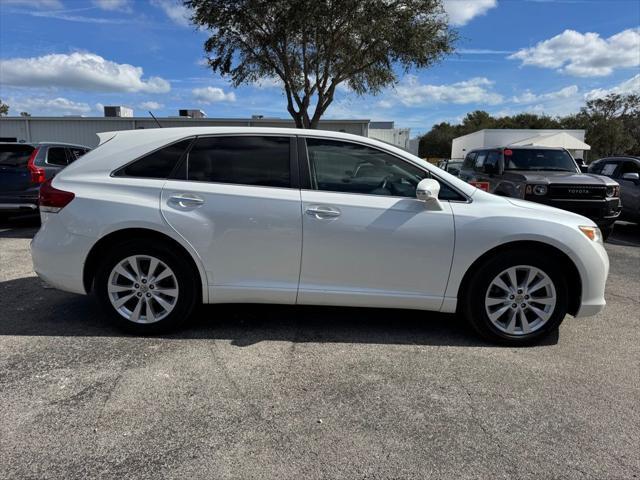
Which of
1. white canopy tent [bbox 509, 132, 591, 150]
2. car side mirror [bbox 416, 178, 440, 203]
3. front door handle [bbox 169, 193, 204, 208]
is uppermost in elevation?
white canopy tent [bbox 509, 132, 591, 150]

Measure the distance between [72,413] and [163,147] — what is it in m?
2.20

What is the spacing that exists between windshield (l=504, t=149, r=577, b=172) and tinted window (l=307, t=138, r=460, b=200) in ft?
21.1

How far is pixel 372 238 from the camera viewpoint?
388cm

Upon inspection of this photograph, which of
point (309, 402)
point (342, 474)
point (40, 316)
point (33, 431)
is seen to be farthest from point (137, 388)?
point (40, 316)

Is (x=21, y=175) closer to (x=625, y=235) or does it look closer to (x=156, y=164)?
(x=156, y=164)

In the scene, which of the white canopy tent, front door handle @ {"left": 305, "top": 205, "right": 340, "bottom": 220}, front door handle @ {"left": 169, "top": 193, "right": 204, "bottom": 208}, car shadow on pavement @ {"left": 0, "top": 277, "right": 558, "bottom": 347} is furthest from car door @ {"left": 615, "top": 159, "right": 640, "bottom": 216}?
the white canopy tent

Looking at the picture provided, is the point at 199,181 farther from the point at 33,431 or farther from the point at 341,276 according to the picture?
the point at 33,431

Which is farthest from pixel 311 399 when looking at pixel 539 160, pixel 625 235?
pixel 625 235

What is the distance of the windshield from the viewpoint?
31.5 feet

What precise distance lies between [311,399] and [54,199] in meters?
2.69

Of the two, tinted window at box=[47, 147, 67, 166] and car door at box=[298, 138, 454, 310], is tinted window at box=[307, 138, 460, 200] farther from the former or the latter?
tinted window at box=[47, 147, 67, 166]

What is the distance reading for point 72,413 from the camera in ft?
9.61

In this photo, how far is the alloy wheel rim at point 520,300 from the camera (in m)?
3.98

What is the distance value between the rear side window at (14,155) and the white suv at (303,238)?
21.5ft
